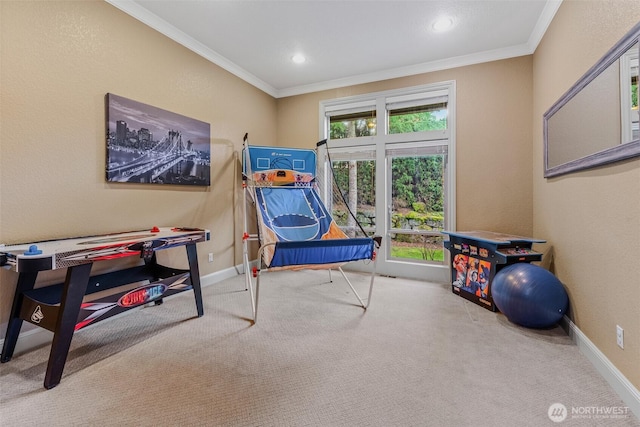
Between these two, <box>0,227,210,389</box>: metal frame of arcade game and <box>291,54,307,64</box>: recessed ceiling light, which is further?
<box>291,54,307,64</box>: recessed ceiling light

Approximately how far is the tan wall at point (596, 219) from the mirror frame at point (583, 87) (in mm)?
50

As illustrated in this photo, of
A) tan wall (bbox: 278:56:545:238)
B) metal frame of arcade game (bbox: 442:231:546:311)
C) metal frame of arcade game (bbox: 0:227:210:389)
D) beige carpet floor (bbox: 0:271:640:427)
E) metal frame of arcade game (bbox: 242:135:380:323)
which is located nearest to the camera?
beige carpet floor (bbox: 0:271:640:427)

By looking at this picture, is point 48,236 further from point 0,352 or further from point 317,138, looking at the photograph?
point 317,138

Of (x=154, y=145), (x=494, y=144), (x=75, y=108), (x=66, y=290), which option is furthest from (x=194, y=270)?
(x=494, y=144)

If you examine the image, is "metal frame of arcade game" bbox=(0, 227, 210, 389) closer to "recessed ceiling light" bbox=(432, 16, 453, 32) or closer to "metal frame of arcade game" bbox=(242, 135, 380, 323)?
"metal frame of arcade game" bbox=(242, 135, 380, 323)

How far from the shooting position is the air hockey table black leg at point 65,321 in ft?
5.20

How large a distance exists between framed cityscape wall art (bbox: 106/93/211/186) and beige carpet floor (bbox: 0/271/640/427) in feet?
4.38

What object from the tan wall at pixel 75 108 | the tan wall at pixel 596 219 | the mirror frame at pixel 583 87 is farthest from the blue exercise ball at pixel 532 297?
the tan wall at pixel 75 108

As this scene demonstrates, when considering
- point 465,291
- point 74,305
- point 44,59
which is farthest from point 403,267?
point 44,59

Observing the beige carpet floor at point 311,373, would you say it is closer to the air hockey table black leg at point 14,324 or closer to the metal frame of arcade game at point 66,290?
the air hockey table black leg at point 14,324

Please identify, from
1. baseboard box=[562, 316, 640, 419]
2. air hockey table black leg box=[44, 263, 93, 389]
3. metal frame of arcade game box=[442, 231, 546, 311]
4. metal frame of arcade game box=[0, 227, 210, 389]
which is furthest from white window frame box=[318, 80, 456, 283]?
air hockey table black leg box=[44, 263, 93, 389]

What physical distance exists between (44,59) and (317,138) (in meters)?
3.07

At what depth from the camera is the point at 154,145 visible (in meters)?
2.76

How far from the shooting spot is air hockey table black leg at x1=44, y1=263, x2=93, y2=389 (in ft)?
5.20
